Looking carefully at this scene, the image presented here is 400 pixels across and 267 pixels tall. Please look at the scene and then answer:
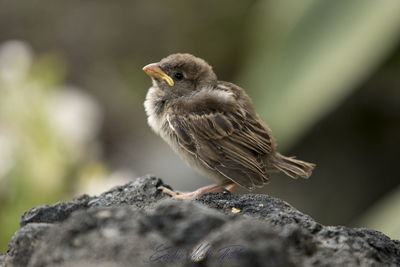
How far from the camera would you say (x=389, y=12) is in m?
4.93

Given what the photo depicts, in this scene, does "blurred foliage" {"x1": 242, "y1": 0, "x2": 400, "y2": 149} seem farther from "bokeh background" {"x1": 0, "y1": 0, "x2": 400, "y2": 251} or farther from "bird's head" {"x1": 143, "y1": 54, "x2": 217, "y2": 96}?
"bird's head" {"x1": 143, "y1": 54, "x2": 217, "y2": 96}

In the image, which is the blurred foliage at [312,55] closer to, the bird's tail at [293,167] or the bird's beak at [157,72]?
the bird's tail at [293,167]

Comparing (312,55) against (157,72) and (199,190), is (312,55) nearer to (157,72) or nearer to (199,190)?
(157,72)

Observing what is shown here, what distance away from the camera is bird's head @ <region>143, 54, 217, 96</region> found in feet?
13.9

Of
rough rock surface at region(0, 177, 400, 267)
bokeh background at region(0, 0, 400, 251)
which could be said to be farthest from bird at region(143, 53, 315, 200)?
rough rock surface at region(0, 177, 400, 267)

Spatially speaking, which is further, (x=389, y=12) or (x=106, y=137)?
(x=106, y=137)

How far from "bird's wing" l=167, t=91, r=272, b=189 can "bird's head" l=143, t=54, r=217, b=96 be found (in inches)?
10.7

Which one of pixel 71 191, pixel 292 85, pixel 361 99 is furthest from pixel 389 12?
pixel 71 191

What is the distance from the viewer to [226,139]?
385 cm

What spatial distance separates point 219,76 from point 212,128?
A: 390 cm

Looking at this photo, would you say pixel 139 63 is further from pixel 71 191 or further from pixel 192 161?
pixel 192 161

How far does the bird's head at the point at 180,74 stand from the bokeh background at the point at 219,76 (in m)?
0.84

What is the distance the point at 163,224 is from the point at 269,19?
390cm

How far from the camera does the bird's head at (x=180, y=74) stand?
4.23 meters
